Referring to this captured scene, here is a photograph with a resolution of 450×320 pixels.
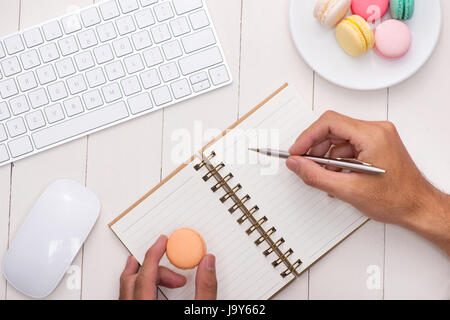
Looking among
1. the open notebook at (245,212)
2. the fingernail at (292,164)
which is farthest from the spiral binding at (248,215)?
the fingernail at (292,164)

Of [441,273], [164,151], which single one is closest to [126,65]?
[164,151]

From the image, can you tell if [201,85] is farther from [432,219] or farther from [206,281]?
[432,219]

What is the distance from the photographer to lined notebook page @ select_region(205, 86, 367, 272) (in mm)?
869

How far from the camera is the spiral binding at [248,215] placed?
33.9 inches

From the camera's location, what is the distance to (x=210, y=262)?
0.84 m

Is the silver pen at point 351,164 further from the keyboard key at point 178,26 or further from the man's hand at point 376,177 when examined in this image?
the keyboard key at point 178,26

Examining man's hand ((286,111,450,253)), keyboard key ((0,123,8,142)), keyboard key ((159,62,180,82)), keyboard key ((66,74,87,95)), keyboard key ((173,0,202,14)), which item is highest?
keyboard key ((173,0,202,14))

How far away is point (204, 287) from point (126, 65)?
42 centimetres

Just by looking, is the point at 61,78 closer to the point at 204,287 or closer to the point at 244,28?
the point at 244,28

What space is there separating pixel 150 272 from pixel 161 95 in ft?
1.04

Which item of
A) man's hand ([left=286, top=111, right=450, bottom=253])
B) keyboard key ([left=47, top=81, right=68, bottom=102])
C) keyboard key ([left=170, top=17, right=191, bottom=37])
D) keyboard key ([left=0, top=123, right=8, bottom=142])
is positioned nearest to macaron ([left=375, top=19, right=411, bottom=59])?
man's hand ([left=286, top=111, right=450, bottom=253])

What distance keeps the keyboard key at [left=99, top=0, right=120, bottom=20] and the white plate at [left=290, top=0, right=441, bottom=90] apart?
319 mm

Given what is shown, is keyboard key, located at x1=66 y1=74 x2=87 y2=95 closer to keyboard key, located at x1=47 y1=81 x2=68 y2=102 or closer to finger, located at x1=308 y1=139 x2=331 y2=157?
keyboard key, located at x1=47 y1=81 x2=68 y2=102

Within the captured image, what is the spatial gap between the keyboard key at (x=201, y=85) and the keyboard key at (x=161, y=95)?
49 mm
